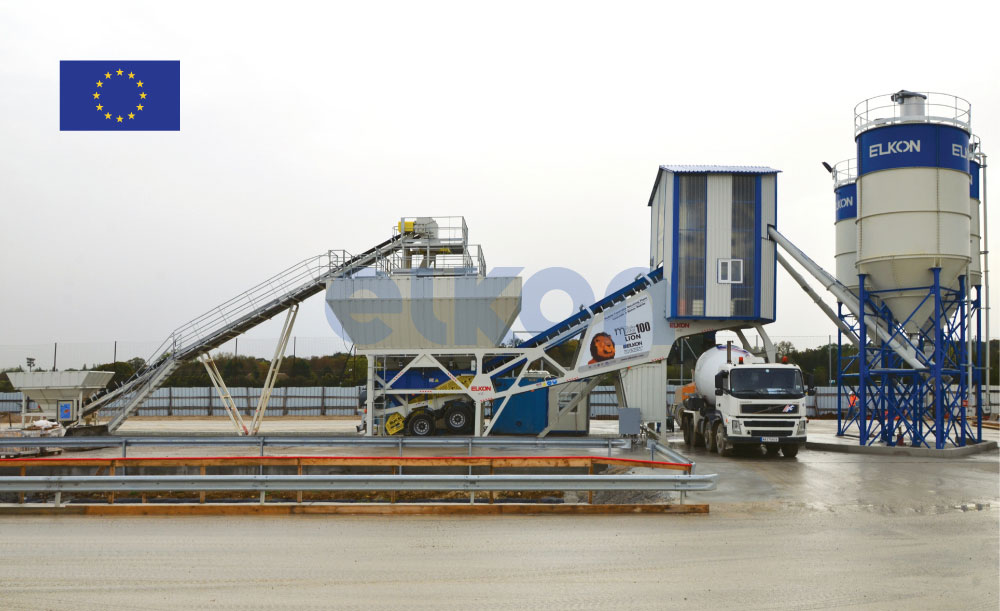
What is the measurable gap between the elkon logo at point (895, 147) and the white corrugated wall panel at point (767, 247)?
317cm

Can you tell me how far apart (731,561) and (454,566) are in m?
3.23

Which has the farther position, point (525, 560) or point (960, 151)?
point (960, 151)

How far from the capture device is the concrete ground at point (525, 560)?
7.48 meters

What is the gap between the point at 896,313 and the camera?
24328mm

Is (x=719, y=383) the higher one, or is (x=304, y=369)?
(x=719, y=383)

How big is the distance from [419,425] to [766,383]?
39.9 feet

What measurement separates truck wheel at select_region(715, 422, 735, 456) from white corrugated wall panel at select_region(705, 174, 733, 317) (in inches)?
188

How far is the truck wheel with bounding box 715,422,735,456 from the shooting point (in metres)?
21.8

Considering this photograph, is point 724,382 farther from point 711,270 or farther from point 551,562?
point 551,562

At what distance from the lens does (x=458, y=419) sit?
27359 millimetres

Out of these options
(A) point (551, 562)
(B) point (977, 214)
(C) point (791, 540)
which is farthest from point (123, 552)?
(B) point (977, 214)

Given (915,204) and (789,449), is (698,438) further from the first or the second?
(915,204)

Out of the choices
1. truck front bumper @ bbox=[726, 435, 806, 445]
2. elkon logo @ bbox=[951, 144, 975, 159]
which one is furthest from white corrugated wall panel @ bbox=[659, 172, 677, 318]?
elkon logo @ bbox=[951, 144, 975, 159]

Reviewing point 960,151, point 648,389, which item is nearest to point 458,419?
point 648,389
